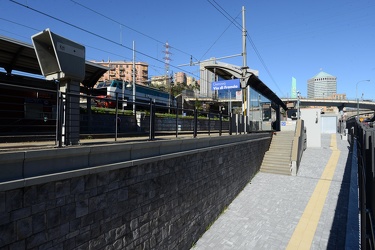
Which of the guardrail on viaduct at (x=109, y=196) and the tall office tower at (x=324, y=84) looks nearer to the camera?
the guardrail on viaduct at (x=109, y=196)

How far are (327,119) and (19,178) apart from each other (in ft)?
152

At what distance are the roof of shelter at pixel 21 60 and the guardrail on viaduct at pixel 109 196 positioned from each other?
412cm

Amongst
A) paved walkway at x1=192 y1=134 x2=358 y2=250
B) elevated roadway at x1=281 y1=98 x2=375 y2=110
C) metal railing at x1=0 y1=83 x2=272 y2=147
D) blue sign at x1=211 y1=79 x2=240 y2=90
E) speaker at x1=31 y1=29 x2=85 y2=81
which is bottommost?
paved walkway at x1=192 y1=134 x2=358 y2=250

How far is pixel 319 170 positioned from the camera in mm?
15797

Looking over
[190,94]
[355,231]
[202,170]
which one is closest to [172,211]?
[202,170]

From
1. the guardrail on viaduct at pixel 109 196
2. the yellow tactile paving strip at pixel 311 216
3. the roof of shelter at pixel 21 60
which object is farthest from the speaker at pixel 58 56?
the yellow tactile paving strip at pixel 311 216

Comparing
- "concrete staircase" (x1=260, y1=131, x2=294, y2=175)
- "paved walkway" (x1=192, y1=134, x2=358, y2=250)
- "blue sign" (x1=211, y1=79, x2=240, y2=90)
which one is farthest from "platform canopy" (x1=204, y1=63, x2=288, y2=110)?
"paved walkway" (x1=192, y1=134, x2=358, y2=250)

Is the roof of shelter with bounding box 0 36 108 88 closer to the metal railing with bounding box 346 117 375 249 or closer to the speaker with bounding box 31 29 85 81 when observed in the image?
the speaker with bounding box 31 29 85 81

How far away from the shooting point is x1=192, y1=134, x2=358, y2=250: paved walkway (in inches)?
321

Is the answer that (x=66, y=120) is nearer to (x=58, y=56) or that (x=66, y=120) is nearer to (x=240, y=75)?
(x=58, y=56)

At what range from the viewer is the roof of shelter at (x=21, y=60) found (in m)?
6.56

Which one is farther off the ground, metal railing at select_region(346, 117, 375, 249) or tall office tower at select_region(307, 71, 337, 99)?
tall office tower at select_region(307, 71, 337, 99)

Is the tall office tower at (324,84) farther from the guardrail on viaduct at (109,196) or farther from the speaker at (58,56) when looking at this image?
the speaker at (58,56)

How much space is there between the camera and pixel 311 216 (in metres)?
9.91
